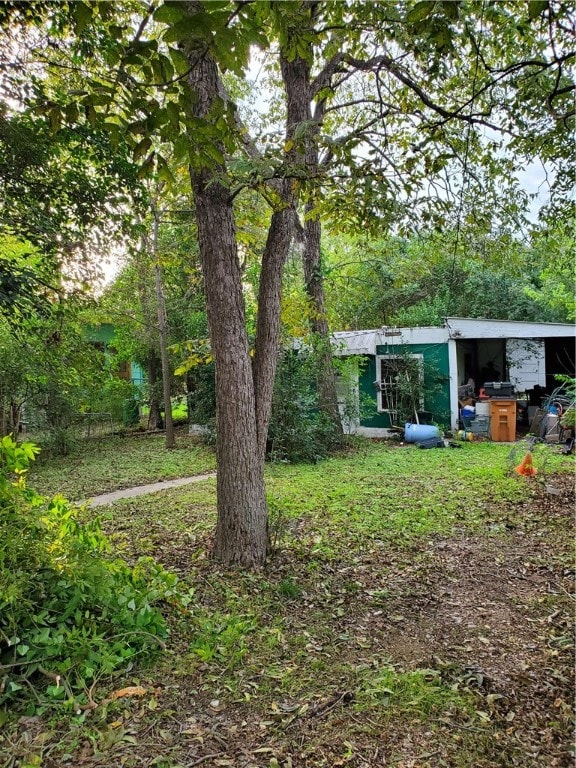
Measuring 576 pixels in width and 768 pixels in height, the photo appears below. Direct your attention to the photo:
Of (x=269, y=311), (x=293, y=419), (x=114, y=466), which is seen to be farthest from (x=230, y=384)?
(x=114, y=466)

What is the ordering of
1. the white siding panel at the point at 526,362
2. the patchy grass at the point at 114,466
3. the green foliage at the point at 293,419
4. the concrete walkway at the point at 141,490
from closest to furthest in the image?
the concrete walkway at the point at 141,490, the patchy grass at the point at 114,466, the green foliage at the point at 293,419, the white siding panel at the point at 526,362

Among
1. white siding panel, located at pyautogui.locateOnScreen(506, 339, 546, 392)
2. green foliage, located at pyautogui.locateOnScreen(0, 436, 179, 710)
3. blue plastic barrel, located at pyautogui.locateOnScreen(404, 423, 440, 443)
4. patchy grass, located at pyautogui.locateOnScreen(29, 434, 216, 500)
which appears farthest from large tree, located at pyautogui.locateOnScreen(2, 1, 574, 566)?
white siding panel, located at pyautogui.locateOnScreen(506, 339, 546, 392)

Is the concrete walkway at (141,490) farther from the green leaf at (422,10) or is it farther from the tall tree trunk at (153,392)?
the tall tree trunk at (153,392)

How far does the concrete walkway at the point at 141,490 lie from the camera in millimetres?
6443

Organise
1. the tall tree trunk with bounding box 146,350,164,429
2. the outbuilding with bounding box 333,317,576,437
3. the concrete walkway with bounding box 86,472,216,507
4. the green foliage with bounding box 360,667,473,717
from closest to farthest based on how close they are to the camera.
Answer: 1. the green foliage with bounding box 360,667,473,717
2. the concrete walkway with bounding box 86,472,216,507
3. the outbuilding with bounding box 333,317,576,437
4. the tall tree trunk with bounding box 146,350,164,429

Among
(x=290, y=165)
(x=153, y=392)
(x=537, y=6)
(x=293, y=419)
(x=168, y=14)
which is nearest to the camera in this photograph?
(x=168, y=14)

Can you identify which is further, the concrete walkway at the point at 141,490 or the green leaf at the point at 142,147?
the concrete walkway at the point at 141,490

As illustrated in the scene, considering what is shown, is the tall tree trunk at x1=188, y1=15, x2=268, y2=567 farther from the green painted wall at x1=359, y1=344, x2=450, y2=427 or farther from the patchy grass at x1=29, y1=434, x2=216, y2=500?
the green painted wall at x1=359, y1=344, x2=450, y2=427

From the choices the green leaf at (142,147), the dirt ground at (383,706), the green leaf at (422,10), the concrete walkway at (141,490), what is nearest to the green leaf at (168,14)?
the green leaf at (142,147)

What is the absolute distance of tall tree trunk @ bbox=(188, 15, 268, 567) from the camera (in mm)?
3729

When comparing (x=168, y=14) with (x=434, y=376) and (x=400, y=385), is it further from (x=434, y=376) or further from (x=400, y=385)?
(x=434, y=376)

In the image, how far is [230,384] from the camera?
12.4 feet

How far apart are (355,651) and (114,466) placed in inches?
278

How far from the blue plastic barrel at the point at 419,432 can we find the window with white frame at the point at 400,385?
847 millimetres
